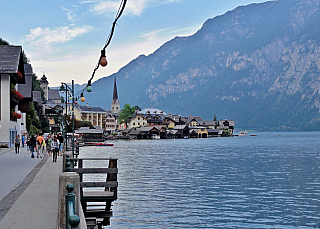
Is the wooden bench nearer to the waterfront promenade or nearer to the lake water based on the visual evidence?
the waterfront promenade

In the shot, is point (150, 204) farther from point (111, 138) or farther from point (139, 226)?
point (111, 138)

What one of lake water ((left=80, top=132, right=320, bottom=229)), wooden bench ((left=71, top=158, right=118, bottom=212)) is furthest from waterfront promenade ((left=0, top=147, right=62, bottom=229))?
lake water ((left=80, top=132, right=320, bottom=229))

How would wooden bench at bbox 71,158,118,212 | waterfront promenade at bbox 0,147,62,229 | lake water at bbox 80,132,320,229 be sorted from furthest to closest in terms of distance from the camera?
1. lake water at bbox 80,132,320,229
2. wooden bench at bbox 71,158,118,212
3. waterfront promenade at bbox 0,147,62,229

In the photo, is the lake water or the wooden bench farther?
the lake water

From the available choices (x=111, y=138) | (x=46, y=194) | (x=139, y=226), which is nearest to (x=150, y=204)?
(x=139, y=226)

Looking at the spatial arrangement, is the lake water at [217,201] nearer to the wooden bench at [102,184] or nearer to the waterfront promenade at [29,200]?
the wooden bench at [102,184]

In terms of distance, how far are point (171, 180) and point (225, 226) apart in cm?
1733

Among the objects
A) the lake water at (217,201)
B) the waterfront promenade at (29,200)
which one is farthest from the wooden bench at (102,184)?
the lake water at (217,201)

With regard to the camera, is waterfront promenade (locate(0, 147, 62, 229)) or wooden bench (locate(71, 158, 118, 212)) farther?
wooden bench (locate(71, 158, 118, 212))

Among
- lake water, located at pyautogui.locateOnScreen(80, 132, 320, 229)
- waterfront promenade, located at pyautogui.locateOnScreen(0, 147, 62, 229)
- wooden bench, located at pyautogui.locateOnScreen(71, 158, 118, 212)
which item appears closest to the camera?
waterfront promenade, located at pyautogui.locateOnScreen(0, 147, 62, 229)

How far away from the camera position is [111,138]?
196 m

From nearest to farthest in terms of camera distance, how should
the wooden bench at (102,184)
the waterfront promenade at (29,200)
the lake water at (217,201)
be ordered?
the waterfront promenade at (29,200)
the wooden bench at (102,184)
the lake water at (217,201)

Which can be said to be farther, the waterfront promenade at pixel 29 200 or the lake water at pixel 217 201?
the lake water at pixel 217 201

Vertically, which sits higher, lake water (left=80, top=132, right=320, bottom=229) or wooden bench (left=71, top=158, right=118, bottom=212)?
wooden bench (left=71, top=158, right=118, bottom=212)
